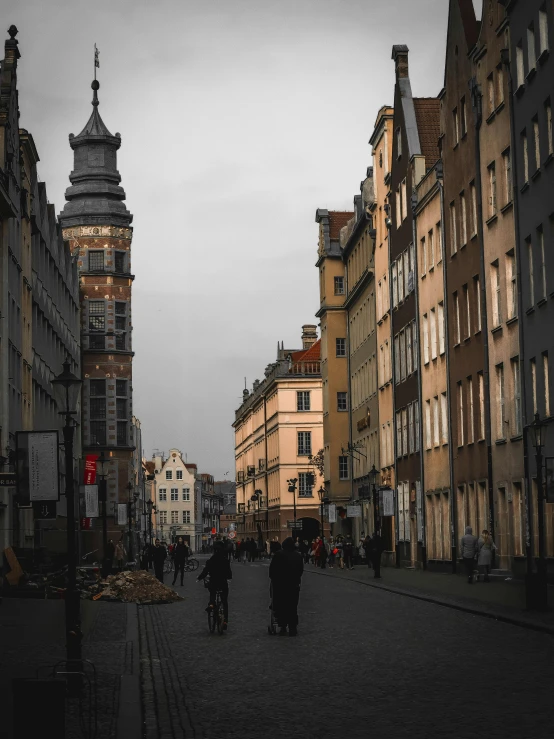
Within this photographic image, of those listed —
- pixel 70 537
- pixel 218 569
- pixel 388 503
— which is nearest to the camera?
pixel 70 537

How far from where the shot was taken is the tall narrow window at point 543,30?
39.5 meters

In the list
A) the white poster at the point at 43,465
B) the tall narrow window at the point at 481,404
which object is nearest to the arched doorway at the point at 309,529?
the tall narrow window at the point at 481,404

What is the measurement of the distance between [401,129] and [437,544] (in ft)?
62.3

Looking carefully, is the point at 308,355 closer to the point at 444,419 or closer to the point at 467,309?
the point at 444,419

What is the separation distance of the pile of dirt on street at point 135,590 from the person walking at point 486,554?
949 cm

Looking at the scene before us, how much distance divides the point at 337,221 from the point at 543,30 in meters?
59.6

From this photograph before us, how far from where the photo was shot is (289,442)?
124m

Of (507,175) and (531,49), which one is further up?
(531,49)

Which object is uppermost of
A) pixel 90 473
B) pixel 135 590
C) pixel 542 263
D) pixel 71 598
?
pixel 542 263

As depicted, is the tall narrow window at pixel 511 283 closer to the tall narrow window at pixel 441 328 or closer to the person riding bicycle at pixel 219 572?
the tall narrow window at pixel 441 328

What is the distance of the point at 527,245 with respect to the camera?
41844mm

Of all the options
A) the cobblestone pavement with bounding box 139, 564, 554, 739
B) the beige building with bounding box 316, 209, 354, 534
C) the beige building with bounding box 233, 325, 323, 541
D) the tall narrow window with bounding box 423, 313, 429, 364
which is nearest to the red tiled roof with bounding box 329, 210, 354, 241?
the beige building with bounding box 316, 209, 354, 534

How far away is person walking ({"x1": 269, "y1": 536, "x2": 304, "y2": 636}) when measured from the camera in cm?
2409

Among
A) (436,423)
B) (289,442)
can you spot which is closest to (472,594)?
(436,423)
